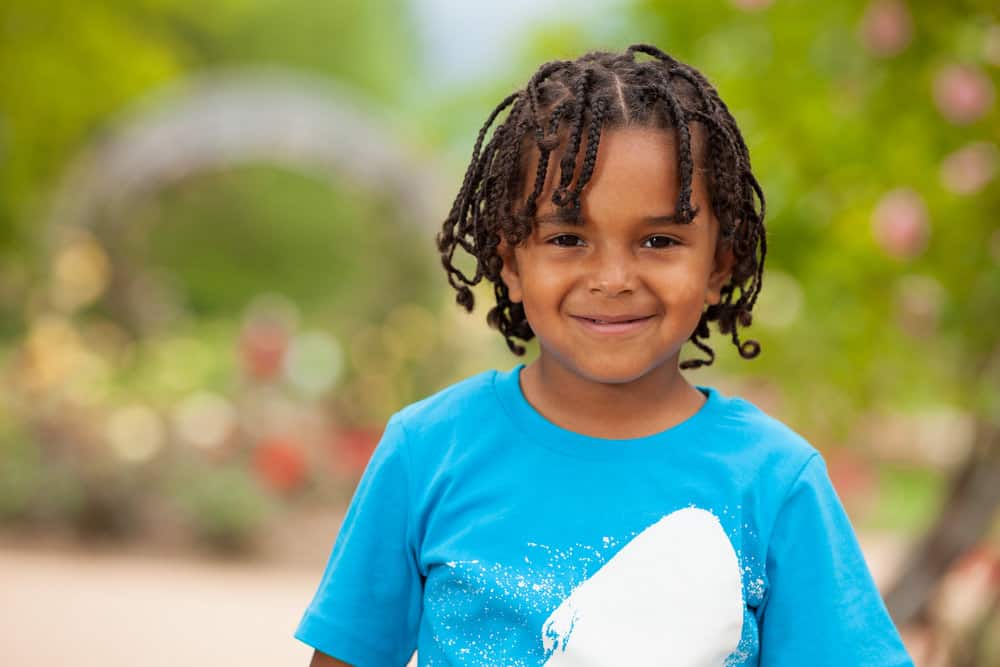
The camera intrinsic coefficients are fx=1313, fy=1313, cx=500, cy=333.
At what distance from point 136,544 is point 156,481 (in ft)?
1.29

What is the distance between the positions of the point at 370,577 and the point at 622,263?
0.55 metres

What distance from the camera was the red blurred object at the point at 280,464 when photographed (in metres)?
7.70

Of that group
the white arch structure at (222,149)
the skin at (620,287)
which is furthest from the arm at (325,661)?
the white arch structure at (222,149)

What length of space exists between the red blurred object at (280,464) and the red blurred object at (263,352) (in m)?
0.67

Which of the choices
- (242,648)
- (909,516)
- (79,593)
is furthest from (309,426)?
(909,516)

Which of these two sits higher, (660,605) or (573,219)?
(573,219)

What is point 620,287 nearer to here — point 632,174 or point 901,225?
point 632,174

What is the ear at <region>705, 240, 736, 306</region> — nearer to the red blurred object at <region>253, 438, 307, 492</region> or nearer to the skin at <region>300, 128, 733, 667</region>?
the skin at <region>300, 128, 733, 667</region>

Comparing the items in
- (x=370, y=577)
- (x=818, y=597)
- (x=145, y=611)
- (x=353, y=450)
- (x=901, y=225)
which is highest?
(x=901, y=225)

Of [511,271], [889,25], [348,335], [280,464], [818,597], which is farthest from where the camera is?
[348,335]

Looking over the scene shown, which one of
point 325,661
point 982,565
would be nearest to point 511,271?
point 325,661

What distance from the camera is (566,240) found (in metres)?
1.74

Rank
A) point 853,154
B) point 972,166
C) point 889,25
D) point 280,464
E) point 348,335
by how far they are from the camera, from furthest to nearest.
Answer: point 348,335 → point 280,464 → point 853,154 → point 972,166 → point 889,25

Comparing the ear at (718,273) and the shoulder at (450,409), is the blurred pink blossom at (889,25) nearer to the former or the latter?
the ear at (718,273)
